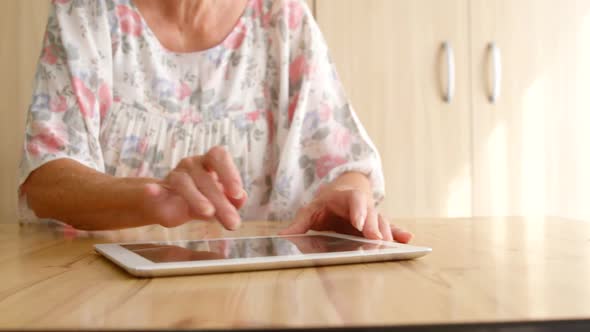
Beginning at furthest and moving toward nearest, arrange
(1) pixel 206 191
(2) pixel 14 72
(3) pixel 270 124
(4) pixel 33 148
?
(2) pixel 14 72 < (3) pixel 270 124 < (4) pixel 33 148 < (1) pixel 206 191

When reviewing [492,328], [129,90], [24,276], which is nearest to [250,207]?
[129,90]

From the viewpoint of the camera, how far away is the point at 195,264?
0.46 meters

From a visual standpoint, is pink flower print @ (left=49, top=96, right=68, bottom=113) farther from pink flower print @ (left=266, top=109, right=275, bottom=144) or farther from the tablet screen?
the tablet screen

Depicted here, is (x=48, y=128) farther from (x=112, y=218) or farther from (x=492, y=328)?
(x=492, y=328)

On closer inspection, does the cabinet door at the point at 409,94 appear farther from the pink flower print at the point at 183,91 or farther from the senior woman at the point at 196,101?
the pink flower print at the point at 183,91

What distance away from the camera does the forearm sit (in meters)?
0.78

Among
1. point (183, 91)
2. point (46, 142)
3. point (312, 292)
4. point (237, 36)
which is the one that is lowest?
point (312, 292)

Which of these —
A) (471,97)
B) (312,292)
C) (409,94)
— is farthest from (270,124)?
(471,97)

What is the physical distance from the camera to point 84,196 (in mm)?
864

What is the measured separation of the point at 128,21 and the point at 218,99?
0.24 metres

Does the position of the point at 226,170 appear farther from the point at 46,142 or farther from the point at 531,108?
the point at 531,108

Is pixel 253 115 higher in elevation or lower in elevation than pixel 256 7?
lower

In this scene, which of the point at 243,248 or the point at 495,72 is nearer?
the point at 243,248

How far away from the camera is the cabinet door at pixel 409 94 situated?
231 centimetres
